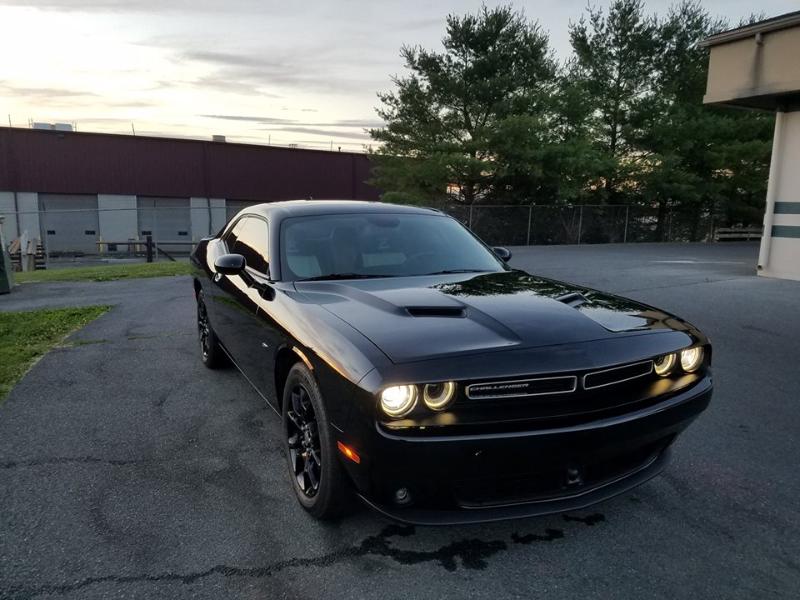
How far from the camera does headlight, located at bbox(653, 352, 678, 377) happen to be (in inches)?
109

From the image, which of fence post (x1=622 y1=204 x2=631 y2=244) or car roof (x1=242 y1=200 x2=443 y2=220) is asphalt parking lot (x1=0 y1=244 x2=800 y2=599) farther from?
fence post (x1=622 y1=204 x2=631 y2=244)

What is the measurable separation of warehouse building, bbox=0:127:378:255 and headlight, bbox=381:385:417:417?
3051 cm

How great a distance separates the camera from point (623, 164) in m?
25.0

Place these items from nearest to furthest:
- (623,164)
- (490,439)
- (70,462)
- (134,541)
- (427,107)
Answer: (490,439) < (134,541) < (70,462) < (427,107) < (623,164)

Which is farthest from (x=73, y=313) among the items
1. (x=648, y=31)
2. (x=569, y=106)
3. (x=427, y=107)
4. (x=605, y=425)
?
(x=648, y=31)

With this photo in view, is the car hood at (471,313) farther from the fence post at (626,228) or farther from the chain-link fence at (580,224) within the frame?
the fence post at (626,228)

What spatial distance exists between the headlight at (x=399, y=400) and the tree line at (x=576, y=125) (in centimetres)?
1955

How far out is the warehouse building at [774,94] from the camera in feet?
34.3

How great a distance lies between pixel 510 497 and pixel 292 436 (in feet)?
4.02

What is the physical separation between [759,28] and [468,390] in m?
11.6

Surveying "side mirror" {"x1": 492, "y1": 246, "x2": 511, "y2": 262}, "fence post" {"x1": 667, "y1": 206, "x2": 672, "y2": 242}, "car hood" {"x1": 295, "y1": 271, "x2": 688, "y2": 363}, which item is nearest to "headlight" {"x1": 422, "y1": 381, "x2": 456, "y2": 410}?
"car hood" {"x1": 295, "y1": 271, "x2": 688, "y2": 363}

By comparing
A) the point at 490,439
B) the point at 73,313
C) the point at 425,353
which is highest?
the point at 425,353

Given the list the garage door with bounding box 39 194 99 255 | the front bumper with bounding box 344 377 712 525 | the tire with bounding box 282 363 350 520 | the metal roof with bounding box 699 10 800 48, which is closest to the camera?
the front bumper with bounding box 344 377 712 525

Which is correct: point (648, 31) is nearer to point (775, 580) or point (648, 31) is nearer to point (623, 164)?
point (623, 164)
